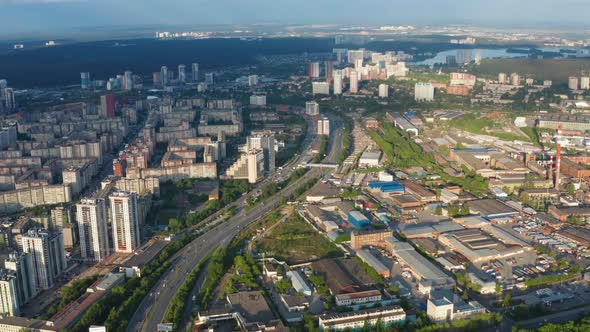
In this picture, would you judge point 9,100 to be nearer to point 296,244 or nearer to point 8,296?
point 296,244

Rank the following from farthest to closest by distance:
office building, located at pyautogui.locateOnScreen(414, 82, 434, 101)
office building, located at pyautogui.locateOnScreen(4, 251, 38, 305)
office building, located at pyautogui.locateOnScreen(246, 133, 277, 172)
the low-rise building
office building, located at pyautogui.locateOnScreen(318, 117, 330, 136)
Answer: office building, located at pyautogui.locateOnScreen(414, 82, 434, 101)
office building, located at pyautogui.locateOnScreen(318, 117, 330, 136)
office building, located at pyautogui.locateOnScreen(246, 133, 277, 172)
office building, located at pyautogui.locateOnScreen(4, 251, 38, 305)
the low-rise building

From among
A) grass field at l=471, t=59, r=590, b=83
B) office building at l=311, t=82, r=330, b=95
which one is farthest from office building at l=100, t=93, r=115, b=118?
grass field at l=471, t=59, r=590, b=83

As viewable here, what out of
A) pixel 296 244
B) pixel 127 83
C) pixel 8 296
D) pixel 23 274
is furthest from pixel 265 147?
pixel 127 83

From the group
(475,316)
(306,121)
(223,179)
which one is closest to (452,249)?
(475,316)

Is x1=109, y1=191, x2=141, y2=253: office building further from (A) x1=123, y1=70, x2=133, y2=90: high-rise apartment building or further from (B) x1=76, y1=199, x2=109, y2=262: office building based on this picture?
(A) x1=123, y1=70, x2=133, y2=90: high-rise apartment building

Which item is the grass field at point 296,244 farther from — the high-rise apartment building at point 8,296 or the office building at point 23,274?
the high-rise apartment building at point 8,296

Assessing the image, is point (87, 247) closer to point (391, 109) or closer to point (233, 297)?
point (233, 297)
